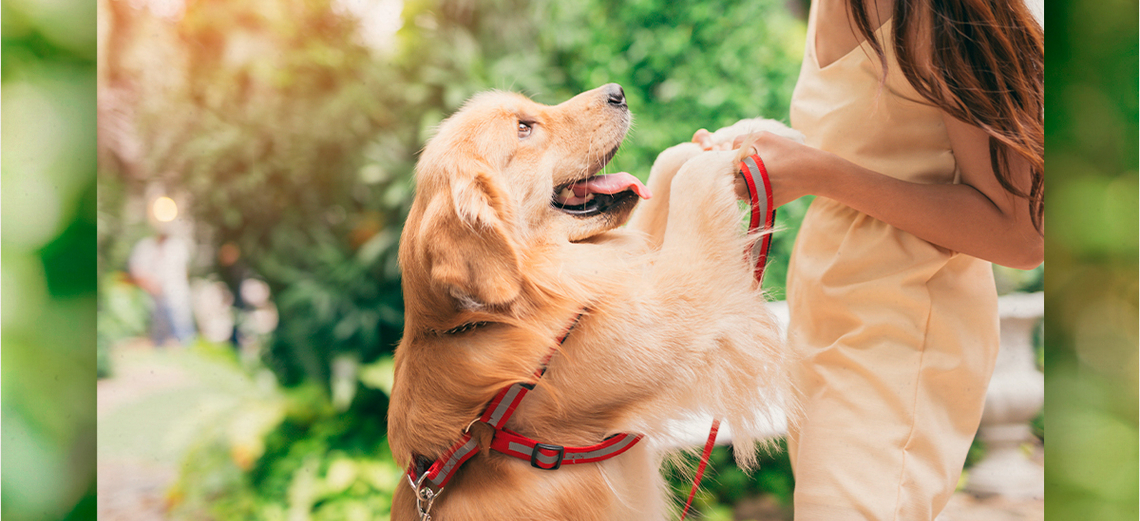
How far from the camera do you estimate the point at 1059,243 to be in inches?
22.9

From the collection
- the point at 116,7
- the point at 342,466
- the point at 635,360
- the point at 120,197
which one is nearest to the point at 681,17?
the point at 635,360

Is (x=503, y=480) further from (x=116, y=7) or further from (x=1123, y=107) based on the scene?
(x=116, y=7)

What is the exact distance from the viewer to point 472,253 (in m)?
0.76

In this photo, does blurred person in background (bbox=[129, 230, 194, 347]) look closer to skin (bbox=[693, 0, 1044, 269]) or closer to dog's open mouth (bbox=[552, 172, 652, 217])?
dog's open mouth (bbox=[552, 172, 652, 217])

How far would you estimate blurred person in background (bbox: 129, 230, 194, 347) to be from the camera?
1.16 metres

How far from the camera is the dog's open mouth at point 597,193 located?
94 cm

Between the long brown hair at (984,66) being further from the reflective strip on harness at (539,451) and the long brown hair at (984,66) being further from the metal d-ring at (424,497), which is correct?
the metal d-ring at (424,497)

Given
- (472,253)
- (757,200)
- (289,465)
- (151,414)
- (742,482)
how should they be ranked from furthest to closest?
(742,482) → (289,465) → (151,414) → (757,200) → (472,253)

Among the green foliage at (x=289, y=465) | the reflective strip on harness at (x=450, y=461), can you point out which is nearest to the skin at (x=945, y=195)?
the reflective strip on harness at (x=450, y=461)

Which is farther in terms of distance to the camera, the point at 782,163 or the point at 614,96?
the point at 614,96

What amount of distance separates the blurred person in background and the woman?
4.24 feet

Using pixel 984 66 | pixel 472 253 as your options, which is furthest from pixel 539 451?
pixel 984 66

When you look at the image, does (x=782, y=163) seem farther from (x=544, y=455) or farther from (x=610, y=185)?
(x=544, y=455)

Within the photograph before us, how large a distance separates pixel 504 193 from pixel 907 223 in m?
0.63
